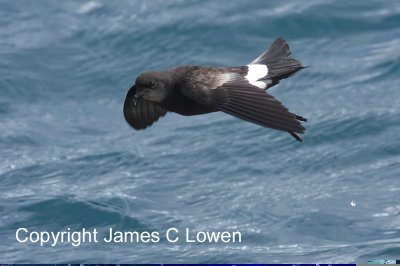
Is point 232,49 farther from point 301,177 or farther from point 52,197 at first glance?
point 52,197

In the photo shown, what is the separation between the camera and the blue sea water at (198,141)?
754 cm

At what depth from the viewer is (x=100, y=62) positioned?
→ 1040 cm

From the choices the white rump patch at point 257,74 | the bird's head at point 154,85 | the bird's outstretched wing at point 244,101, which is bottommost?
the bird's outstretched wing at point 244,101

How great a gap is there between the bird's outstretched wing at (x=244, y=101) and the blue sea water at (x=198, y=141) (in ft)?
7.54

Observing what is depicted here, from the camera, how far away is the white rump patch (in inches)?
217

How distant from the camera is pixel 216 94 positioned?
16.9 feet

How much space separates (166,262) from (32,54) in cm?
467

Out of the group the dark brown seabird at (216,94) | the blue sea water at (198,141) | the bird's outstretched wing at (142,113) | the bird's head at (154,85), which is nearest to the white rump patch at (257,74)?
the dark brown seabird at (216,94)

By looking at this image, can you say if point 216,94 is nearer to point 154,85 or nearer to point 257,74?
point 154,85

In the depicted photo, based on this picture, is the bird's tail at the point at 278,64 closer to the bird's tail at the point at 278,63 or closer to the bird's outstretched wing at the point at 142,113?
the bird's tail at the point at 278,63

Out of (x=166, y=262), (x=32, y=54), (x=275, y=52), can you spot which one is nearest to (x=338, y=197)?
(x=166, y=262)

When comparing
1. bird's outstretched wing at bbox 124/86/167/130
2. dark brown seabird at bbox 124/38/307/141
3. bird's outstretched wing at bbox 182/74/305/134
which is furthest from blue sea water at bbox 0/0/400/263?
bird's outstretched wing at bbox 182/74/305/134

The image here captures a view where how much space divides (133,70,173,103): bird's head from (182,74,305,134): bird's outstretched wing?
0.46 feet

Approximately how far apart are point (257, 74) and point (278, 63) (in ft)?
0.84
